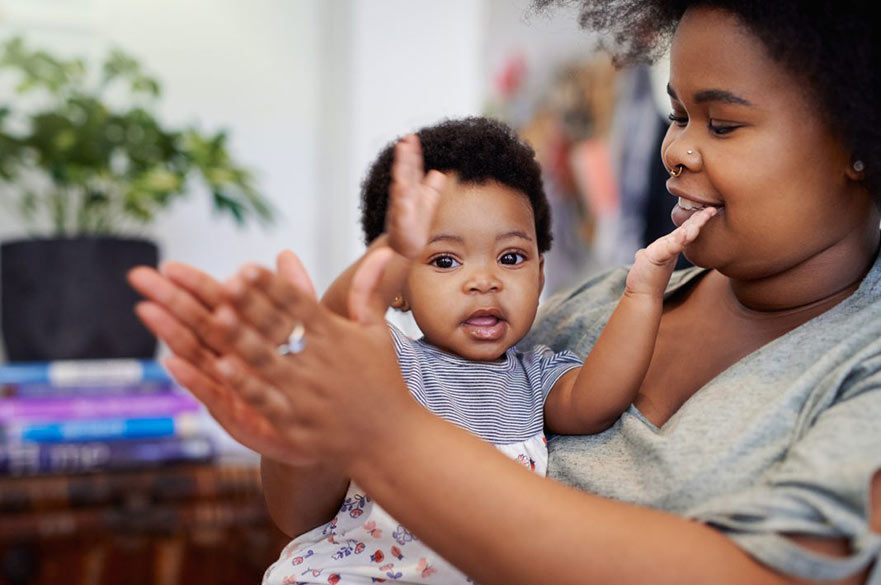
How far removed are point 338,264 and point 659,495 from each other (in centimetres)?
180

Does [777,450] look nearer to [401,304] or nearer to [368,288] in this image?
[368,288]

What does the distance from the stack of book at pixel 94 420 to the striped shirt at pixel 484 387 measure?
2.93 feet

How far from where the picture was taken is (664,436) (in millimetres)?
836

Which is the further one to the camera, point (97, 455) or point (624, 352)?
point (97, 455)

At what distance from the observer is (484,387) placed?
0.99m

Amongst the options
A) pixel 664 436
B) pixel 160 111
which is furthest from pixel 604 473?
pixel 160 111

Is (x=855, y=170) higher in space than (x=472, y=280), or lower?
higher

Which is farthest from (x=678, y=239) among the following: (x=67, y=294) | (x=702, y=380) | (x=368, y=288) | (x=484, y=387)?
(x=67, y=294)

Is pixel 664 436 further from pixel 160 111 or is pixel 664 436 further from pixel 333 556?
pixel 160 111

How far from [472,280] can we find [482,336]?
61mm

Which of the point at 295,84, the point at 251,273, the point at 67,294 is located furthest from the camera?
the point at 295,84

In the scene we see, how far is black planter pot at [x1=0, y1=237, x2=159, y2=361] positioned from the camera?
1881mm

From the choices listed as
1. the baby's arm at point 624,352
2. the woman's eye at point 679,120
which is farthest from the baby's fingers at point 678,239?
the woman's eye at point 679,120

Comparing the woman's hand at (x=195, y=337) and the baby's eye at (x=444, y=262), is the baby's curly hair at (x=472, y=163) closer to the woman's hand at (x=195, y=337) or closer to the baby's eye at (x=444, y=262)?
the baby's eye at (x=444, y=262)
